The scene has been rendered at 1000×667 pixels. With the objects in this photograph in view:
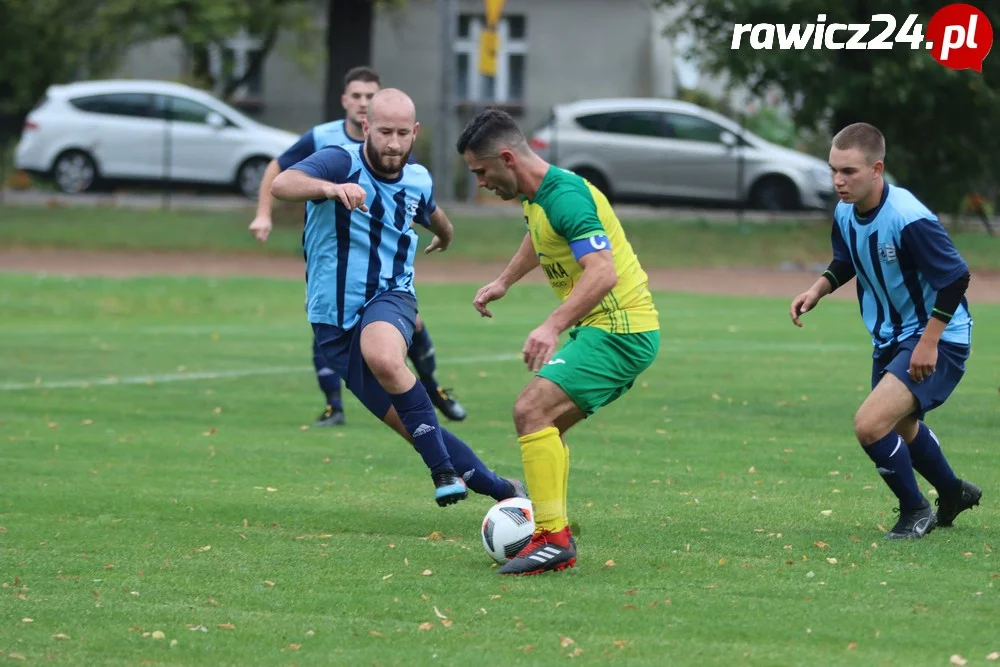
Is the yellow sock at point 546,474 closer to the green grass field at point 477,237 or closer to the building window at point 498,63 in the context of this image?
the green grass field at point 477,237

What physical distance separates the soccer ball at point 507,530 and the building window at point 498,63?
102ft

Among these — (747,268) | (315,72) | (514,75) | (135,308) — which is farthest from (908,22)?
(315,72)

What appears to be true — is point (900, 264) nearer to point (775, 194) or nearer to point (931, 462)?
point (931, 462)

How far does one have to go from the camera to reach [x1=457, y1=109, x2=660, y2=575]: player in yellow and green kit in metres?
5.95

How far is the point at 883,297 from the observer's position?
6688 millimetres

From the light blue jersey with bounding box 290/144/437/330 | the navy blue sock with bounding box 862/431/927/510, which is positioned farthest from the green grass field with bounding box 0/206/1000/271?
the navy blue sock with bounding box 862/431/927/510

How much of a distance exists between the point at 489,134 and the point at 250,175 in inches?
936

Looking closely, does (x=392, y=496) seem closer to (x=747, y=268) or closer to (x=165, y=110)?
(x=747, y=268)

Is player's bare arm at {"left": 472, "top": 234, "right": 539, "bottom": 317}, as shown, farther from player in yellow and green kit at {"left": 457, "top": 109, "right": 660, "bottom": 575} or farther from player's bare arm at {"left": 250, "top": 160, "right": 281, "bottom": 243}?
player's bare arm at {"left": 250, "top": 160, "right": 281, "bottom": 243}

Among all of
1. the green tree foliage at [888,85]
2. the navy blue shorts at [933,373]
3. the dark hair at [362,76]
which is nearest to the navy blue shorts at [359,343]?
the navy blue shorts at [933,373]

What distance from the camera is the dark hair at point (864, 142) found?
21.3ft

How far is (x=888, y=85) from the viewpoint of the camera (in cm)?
2394

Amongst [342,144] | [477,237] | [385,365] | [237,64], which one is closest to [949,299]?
[385,365]

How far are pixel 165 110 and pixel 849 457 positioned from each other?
72.4 feet
